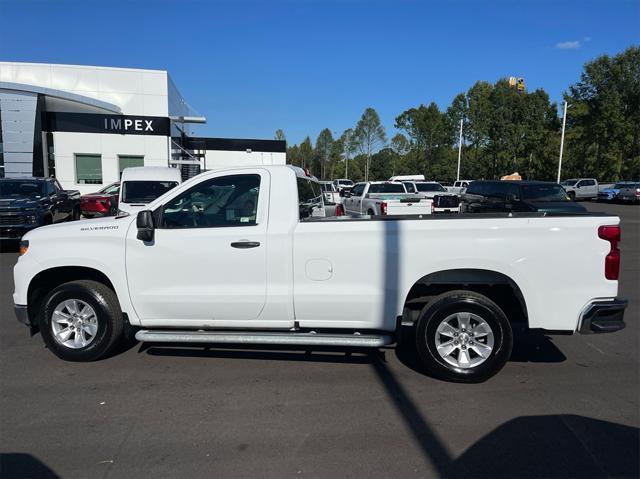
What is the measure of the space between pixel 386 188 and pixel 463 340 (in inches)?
631

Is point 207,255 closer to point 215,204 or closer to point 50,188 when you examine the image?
point 215,204

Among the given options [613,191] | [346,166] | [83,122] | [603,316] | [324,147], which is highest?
[324,147]

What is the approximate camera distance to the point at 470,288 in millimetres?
4719

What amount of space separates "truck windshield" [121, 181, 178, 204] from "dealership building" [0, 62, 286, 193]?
1159cm

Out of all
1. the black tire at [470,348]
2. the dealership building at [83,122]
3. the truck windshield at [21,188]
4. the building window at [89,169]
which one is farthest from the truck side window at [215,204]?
the building window at [89,169]

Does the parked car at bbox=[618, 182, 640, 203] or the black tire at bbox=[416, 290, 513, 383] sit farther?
the parked car at bbox=[618, 182, 640, 203]

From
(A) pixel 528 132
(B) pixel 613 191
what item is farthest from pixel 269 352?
(A) pixel 528 132

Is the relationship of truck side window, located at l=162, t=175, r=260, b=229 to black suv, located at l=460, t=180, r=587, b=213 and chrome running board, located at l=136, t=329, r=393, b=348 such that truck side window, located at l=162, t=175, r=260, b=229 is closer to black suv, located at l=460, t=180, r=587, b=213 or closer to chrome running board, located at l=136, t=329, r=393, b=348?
chrome running board, located at l=136, t=329, r=393, b=348

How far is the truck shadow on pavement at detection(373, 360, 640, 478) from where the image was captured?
10.1 ft

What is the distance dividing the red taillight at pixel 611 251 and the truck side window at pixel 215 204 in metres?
3.08

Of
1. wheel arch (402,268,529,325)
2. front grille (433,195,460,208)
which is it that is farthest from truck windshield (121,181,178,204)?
front grille (433,195,460,208)

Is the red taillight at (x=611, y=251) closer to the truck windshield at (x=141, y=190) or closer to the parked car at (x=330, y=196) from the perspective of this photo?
the parked car at (x=330, y=196)

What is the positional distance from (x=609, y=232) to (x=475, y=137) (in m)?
66.2

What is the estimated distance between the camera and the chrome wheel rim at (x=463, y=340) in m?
4.42
